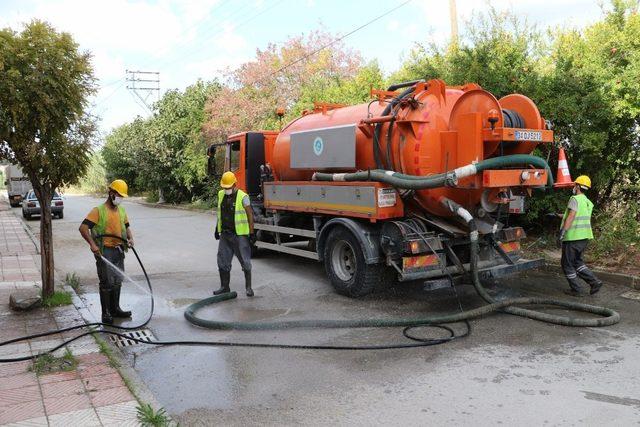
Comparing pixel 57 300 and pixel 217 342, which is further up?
pixel 57 300

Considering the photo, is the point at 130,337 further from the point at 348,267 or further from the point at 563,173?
the point at 563,173

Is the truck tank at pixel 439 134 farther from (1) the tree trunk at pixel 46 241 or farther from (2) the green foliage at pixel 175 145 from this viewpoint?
(2) the green foliage at pixel 175 145

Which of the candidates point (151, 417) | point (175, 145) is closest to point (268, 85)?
point (175, 145)

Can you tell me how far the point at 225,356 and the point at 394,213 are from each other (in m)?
2.86

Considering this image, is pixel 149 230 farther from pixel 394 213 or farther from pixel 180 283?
pixel 394 213

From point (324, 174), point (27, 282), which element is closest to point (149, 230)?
point (27, 282)

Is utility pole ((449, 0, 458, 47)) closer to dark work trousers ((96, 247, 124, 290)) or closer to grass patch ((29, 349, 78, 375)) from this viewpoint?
dark work trousers ((96, 247, 124, 290))

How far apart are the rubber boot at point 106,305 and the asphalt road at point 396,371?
0.42 metres

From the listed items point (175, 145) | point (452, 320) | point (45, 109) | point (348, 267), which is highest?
point (175, 145)

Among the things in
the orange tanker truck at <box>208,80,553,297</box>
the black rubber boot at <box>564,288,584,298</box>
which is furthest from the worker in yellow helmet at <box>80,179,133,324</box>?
the black rubber boot at <box>564,288,584,298</box>

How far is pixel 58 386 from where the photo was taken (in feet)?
13.7

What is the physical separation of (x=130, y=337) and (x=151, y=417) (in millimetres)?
2139

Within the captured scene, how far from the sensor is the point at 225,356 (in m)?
5.08

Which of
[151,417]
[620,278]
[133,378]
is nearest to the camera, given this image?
[151,417]
